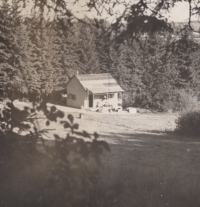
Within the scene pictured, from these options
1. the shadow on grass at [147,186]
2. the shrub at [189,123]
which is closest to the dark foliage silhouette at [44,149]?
the shadow on grass at [147,186]

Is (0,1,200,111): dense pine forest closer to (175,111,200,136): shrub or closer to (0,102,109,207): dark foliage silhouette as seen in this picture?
(0,102,109,207): dark foliage silhouette

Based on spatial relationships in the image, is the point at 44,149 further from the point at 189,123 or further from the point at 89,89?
the point at 189,123

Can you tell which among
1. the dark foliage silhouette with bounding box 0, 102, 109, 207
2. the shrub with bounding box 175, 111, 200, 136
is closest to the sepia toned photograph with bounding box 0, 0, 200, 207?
the dark foliage silhouette with bounding box 0, 102, 109, 207

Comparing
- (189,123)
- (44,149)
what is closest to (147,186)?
(44,149)

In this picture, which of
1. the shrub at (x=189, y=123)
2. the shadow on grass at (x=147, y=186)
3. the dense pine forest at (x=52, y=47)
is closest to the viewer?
the dense pine forest at (x=52, y=47)

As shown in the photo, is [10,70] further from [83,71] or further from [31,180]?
[83,71]

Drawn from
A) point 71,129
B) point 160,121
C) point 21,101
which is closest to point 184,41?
point 71,129

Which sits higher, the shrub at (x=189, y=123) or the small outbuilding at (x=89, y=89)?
the small outbuilding at (x=89, y=89)

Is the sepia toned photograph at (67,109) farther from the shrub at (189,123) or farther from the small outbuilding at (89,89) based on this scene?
the shrub at (189,123)
